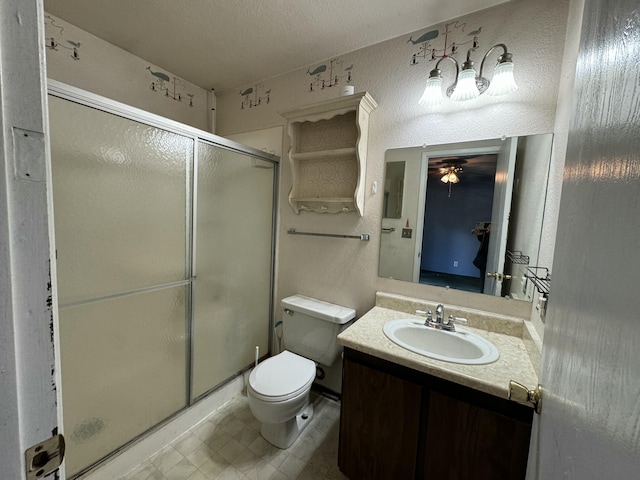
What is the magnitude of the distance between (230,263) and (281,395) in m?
0.93

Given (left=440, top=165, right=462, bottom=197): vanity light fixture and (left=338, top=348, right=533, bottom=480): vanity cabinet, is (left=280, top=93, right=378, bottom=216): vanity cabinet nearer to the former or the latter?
(left=440, top=165, right=462, bottom=197): vanity light fixture

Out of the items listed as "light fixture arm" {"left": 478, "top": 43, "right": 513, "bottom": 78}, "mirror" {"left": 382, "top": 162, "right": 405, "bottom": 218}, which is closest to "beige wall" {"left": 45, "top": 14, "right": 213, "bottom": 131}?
"mirror" {"left": 382, "top": 162, "right": 405, "bottom": 218}

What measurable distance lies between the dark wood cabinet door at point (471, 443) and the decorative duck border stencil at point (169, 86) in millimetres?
2626

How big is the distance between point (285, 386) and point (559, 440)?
4.07 ft

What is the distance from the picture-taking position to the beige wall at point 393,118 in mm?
1227

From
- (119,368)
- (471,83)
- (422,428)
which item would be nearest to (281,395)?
(422,428)

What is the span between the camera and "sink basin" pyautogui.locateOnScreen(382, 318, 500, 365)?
1.19 meters

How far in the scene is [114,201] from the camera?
1229mm

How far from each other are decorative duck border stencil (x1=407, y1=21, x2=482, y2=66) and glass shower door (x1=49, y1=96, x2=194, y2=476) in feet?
4.82

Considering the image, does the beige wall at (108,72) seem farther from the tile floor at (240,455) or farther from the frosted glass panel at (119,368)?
the tile floor at (240,455)

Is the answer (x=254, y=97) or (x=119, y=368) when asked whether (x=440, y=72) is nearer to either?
(x=254, y=97)

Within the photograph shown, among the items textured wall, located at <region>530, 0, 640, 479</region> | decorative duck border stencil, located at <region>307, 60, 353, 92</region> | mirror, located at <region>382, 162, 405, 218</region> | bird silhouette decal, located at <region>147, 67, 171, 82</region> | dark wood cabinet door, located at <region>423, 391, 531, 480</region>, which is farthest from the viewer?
bird silhouette decal, located at <region>147, 67, 171, 82</region>

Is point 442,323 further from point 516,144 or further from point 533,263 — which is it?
point 516,144

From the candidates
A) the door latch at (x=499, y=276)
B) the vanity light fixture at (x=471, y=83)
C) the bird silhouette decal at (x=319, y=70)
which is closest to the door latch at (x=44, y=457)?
the door latch at (x=499, y=276)
